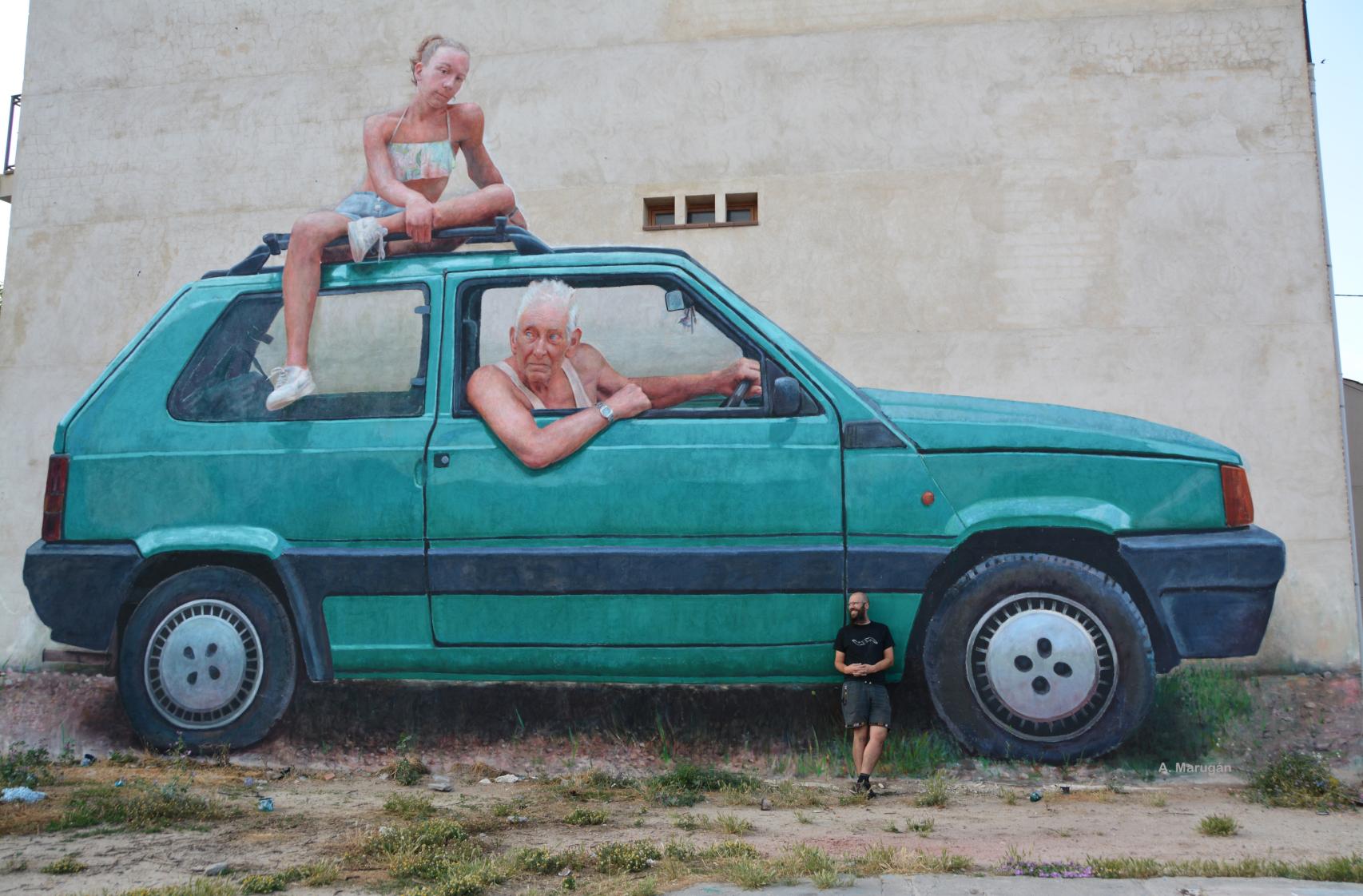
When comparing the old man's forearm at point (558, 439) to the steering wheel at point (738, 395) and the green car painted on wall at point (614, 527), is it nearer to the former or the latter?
the green car painted on wall at point (614, 527)

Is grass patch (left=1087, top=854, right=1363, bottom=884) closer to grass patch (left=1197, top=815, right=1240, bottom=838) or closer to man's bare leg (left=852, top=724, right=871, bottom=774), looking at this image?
grass patch (left=1197, top=815, right=1240, bottom=838)

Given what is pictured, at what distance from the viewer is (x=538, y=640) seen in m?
6.02

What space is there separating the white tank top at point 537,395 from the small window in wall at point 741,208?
157 cm

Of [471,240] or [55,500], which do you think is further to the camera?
[471,240]

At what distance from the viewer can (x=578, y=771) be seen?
635cm

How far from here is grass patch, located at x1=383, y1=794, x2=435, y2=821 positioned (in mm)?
5520

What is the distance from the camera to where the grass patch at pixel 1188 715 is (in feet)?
19.2

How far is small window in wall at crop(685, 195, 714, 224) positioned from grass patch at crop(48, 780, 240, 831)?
4359mm

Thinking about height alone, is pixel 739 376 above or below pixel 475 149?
below

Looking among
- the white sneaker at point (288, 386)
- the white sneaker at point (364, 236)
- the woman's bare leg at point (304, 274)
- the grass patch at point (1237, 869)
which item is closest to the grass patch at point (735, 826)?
the grass patch at point (1237, 869)

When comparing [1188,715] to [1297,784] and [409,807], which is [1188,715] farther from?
[409,807]

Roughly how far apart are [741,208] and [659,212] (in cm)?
53

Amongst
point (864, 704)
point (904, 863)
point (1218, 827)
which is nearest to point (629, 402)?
point (864, 704)

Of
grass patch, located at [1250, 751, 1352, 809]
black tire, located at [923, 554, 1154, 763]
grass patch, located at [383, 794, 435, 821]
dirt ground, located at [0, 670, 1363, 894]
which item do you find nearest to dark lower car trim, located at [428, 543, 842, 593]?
dirt ground, located at [0, 670, 1363, 894]
